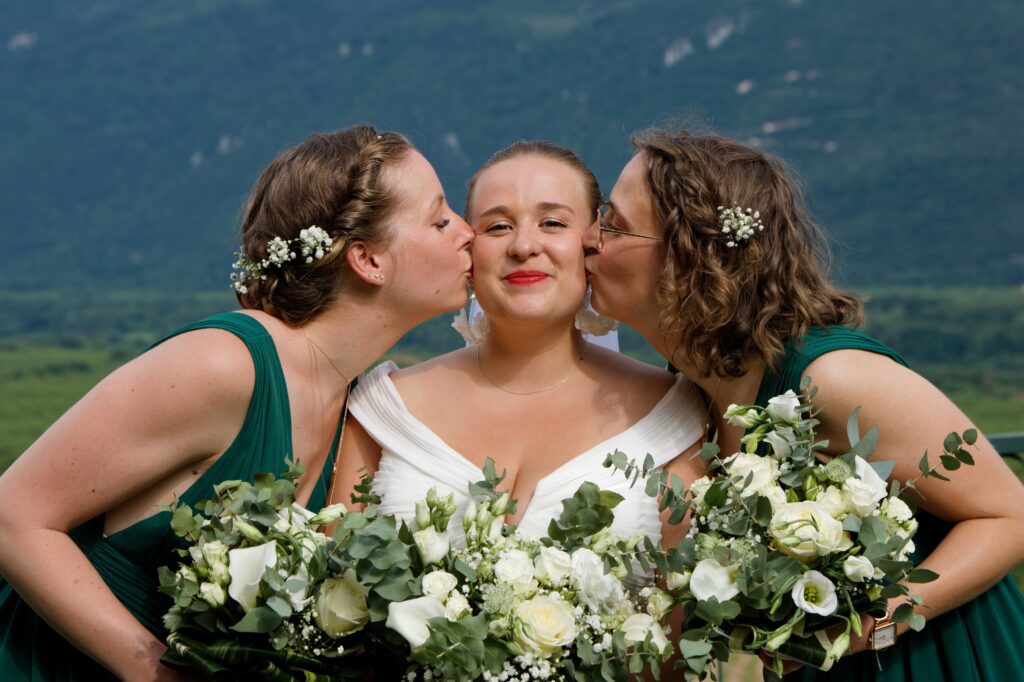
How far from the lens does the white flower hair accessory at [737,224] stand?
12.6 ft

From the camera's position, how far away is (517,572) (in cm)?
306

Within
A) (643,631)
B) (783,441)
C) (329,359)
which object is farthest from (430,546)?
(329,359)

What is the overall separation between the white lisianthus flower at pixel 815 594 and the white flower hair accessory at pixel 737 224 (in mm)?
1231

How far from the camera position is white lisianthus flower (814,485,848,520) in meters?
3.07

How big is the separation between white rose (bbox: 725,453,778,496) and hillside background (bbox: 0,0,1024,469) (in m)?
57.3

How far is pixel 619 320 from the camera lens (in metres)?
4.39

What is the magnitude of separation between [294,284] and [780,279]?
1.60 metres

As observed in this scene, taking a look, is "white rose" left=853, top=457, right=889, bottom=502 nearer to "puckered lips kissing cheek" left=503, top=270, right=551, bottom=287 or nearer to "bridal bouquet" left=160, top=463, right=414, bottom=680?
"bridal bouquet" left=160, top=463, right=414, bottom=680

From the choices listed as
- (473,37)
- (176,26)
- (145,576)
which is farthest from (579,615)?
(176,26)

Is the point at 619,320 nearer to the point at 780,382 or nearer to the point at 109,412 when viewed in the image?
the point at 780,382

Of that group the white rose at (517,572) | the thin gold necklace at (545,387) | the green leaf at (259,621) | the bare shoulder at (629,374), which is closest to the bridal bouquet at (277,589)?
the green leaf at (259,621)

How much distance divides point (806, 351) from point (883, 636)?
0.89 m

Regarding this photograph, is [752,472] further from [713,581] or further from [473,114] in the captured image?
[473,114]

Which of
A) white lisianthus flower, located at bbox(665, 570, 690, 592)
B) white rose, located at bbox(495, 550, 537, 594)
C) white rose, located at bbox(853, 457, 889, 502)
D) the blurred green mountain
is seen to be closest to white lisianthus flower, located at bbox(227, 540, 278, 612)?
white rose, located at bbox(495, 550, 537, 594)
